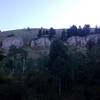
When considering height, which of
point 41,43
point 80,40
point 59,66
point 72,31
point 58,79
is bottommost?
point 58,79

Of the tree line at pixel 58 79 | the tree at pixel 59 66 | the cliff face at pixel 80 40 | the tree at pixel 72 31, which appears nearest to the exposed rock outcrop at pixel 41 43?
the cliff face at pixel 80 40

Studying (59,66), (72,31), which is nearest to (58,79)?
(59,66)

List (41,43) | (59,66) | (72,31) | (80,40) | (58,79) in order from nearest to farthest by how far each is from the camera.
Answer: (59,66) → (58,79) → (80,40) → (41,43) → (72,31)

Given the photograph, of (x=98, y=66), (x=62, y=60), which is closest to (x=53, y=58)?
(x=62, y=60)

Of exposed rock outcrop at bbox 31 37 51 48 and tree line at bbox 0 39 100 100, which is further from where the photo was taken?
exposed rock outcrop at bbox 31 37 51 48

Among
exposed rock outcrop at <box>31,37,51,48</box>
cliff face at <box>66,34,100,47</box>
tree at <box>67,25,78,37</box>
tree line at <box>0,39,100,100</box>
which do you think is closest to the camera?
tree line at <box>0,39,100,100</box>

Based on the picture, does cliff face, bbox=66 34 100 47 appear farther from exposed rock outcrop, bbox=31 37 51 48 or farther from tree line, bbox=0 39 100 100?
tree line, bbox=0 39 100 100

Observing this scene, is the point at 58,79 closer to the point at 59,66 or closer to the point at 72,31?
the point at 59,66

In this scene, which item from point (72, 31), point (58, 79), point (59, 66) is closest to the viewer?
point (59, 66)

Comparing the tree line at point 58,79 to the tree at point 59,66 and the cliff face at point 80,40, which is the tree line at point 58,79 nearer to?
the tree at point 59,66

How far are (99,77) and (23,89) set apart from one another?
11463mm

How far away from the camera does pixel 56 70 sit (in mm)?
36719

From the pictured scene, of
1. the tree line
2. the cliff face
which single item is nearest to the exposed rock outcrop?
the cliff face

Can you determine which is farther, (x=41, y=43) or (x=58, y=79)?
(x=41, y=43)
